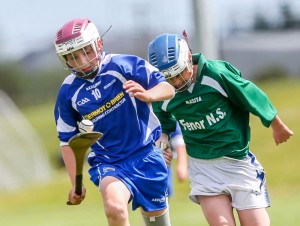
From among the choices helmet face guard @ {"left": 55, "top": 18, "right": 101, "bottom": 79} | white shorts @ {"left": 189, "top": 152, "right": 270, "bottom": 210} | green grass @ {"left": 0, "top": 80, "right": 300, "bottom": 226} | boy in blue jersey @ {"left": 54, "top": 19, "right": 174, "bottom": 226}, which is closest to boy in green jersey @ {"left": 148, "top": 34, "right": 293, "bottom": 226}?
white shorts @ {"left": 189, "top": 152, "right": 270, "bottom": 210}

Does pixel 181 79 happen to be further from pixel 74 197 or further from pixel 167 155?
pixel 74 197

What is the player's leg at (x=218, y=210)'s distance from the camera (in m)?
8.14

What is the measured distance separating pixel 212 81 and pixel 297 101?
2698 centimetres

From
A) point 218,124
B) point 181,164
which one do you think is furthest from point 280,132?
point 181,164

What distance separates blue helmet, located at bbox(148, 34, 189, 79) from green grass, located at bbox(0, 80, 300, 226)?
4070mm

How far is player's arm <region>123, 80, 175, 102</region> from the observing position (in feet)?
25.3

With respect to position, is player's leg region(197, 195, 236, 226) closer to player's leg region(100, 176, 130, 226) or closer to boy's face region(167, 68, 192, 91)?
player's leg region(100, 176, 130, 226)

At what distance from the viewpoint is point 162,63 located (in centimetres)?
812

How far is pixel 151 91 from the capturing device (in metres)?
7.94

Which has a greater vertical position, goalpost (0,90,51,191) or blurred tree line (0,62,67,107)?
goalpost (0,90,51,191)

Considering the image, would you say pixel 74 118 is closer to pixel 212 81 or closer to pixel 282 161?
pixel 212 81

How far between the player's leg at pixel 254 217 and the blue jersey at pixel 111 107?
99cm

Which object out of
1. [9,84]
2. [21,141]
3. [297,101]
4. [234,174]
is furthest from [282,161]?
[9,84]

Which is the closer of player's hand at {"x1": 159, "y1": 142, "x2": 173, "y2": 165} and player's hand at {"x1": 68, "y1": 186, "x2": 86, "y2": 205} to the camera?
player's hand at {"x1": 68, "y1": 186, "x2": 86, "y2": 205}
